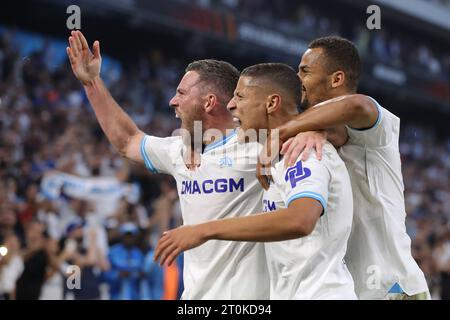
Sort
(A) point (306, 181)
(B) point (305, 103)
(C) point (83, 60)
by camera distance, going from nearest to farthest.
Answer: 1. (A) point (306, 181)
2. (B) point (305, 103)
3. (C) point (83, 60)

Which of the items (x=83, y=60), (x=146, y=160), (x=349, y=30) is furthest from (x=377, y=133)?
(x=349, y=30)

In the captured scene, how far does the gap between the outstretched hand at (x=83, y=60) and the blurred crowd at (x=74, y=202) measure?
5.91ft

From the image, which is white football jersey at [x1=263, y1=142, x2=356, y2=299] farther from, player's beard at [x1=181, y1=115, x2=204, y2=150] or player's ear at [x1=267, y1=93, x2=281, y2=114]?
player's beard at [x1=181, y1=115, x2=204, y2=150]

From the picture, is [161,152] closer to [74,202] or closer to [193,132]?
[193,132]

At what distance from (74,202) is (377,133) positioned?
6.36 meters

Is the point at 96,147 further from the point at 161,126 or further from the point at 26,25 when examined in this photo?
the point at 26,25

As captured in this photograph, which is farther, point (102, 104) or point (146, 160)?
point (102, 104)

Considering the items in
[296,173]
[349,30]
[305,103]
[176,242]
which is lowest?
[176,242]

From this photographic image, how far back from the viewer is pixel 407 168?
18.5m

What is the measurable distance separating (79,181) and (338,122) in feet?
22.4

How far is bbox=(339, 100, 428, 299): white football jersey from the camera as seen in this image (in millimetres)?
3256

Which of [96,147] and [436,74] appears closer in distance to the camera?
[96,147]

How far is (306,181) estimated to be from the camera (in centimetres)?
269
